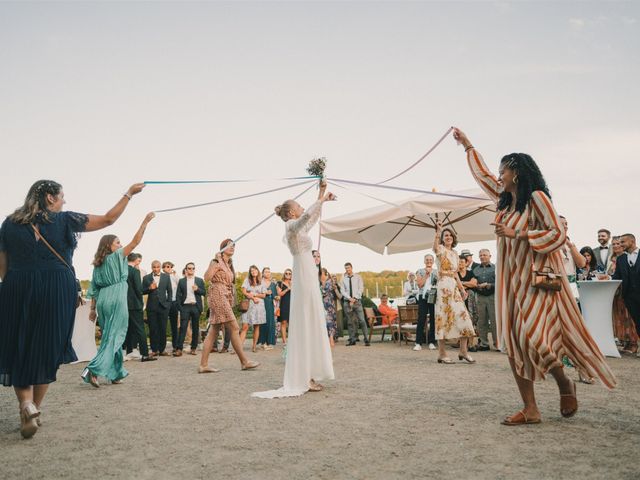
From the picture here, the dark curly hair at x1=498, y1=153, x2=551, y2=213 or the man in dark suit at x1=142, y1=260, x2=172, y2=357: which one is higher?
the dark curly hair at x1=498, y1=153, x2=551, y2=213

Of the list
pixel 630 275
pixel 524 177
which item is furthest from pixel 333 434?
pixel 630 275

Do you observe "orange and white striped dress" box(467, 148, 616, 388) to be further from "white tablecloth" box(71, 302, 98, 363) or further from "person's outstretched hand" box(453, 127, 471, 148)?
"white tablecloth" box(71, 302, 98, 363)

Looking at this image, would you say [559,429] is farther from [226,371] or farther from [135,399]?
[226,371]

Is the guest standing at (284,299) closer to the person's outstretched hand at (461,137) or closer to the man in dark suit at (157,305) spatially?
the man in dark suit at (157,305)

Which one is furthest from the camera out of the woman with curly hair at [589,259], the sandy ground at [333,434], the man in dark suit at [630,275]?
the woman with curly hair at [589,259]

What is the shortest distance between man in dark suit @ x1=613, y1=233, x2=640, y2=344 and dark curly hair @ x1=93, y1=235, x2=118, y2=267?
9091mm

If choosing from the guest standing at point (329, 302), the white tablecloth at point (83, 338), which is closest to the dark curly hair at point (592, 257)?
the guest standing at point (329, 302)

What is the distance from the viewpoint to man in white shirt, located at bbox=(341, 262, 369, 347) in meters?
14.4

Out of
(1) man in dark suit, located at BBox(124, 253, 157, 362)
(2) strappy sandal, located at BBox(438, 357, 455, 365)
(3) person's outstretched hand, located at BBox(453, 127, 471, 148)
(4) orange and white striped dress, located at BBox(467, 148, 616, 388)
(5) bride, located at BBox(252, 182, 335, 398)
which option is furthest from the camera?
(1) man in dark suit, located at BBox(124, 253, 157, 362)

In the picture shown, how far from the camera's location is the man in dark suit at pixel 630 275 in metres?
9.52

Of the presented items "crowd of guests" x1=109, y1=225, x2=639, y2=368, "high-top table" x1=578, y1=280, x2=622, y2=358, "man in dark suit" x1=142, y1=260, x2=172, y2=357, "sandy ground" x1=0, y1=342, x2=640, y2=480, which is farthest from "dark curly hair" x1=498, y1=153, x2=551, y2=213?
"man in dark suit" x1=142, y1=260, x2=172, y2=357

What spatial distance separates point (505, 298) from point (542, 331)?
0.39 m

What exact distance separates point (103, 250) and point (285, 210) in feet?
10.3

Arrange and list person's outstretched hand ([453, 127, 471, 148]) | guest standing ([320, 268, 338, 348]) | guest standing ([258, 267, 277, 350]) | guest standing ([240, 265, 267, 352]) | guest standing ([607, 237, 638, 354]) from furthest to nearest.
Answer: guest standing ([258, 267, 277, 350]) < guest standing ([320, 268, 338, 348]) < guest standing ([240, 265, 267, 352]) < guest standing ([607, 237, 638, 354]) < person's outstretched hand ([453, 127, 471, 148])
